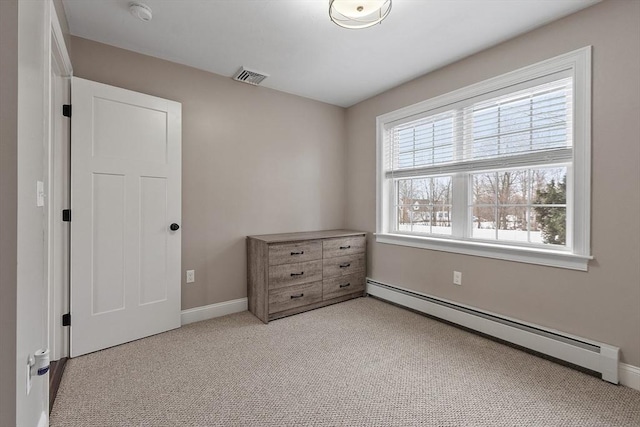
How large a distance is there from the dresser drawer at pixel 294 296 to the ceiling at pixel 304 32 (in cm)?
225

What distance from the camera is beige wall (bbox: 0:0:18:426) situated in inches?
34.3

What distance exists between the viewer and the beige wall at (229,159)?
8.79ft

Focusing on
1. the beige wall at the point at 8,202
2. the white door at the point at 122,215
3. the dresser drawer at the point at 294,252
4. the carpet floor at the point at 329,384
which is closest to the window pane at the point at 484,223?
the carpet floor at the point at 329,384

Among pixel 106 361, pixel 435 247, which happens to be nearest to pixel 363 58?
pixel 435 247

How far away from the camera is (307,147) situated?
374cm

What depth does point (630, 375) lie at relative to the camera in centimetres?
187

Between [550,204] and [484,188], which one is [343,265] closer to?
[484,188]

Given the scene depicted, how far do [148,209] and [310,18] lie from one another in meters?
2.04

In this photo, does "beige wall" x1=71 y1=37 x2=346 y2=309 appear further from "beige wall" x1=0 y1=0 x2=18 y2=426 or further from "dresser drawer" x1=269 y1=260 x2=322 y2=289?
"beige wall" x1=0 y1=0 x2=18 y2=426

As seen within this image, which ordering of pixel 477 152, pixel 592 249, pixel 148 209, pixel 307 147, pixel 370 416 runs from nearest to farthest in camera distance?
pixel 370 416 → pixel 592 249 → pixel 148 209 → pixel 477 152 → pixel 307 147

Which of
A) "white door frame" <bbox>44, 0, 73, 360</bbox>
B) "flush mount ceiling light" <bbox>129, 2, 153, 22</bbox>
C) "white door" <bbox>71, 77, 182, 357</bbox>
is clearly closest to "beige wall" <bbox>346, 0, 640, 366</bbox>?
"flush mount ceiling light" <bbox>129, 2, 153, 22</bbox>

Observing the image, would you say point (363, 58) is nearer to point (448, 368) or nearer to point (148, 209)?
point (148, 209)

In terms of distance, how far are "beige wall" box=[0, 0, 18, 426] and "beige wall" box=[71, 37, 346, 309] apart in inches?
73.8

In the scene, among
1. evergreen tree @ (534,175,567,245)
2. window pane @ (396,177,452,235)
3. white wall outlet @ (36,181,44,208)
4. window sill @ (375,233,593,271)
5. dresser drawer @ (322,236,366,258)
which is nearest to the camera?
white wall outlet @ (36,181,44,208)
